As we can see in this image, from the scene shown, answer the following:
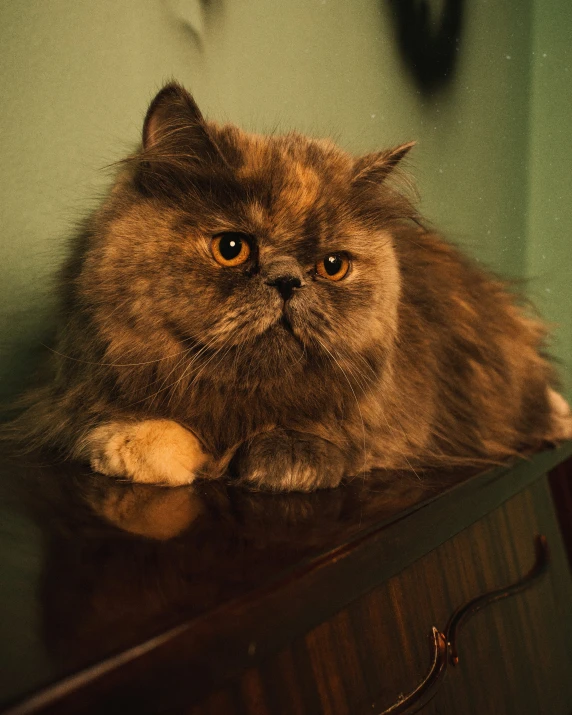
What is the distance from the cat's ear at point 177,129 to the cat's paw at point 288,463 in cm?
41

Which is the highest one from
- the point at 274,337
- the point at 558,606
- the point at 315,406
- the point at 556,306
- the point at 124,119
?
the point at 124,119

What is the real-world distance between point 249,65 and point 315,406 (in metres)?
1.00

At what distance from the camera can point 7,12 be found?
46.2 inches

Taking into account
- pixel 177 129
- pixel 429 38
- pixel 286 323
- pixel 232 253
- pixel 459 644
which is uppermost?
pixel 429 38

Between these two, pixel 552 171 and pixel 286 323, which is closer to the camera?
pixel 286 323

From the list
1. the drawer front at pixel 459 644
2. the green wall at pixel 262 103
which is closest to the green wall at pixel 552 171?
the green wall at pixel 262 103

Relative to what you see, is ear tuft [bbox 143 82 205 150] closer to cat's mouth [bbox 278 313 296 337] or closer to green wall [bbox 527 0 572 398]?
cat's mouth [bbox 278 313 296 337]

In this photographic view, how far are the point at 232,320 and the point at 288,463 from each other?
206 mm

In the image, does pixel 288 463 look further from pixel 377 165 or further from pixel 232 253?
pixel 377 165

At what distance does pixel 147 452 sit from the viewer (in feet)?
2.77

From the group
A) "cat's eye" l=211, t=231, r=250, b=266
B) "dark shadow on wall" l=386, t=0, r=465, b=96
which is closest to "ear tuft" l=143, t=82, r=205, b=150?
"cat's eye" l=211, t=231, r=250, b=266

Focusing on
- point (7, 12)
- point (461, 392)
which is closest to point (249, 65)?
point (7, 12)

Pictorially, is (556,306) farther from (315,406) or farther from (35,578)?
(35,578)

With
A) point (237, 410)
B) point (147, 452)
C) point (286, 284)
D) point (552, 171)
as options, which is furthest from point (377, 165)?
point (552, 171)
